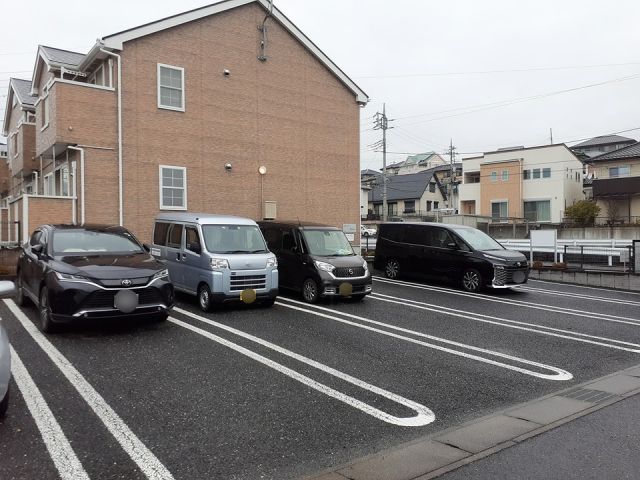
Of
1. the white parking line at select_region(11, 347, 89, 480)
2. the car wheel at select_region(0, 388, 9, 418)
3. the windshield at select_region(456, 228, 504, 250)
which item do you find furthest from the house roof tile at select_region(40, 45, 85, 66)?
the car wheel at select_region(0, 388, 9, 418)

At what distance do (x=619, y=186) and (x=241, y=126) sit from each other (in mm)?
29869

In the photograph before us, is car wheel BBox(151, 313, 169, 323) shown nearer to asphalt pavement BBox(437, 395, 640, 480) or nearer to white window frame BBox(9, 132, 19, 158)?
asphalt pavement BBox(437, 395, 640, 480)

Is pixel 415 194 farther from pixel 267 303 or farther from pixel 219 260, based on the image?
pixel 219 260

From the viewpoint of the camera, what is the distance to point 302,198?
18359 millimetres

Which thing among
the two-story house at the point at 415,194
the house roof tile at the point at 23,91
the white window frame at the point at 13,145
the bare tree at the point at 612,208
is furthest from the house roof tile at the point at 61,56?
the two-story house at the point at 415,194

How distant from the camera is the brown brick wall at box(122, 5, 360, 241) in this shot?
14734 millimetres

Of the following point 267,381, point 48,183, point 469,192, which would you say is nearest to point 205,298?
point 267,381

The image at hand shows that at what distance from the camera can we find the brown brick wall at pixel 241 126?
14734mm

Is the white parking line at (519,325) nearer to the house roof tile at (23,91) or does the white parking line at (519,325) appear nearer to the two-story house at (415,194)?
the house roof tile at (23,91)

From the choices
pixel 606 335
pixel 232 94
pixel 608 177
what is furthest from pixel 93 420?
pixel 608 177

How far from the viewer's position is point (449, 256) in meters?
13.4

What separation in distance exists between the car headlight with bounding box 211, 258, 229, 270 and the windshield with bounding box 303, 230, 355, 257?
7.58 ft

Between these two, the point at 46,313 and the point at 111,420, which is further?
the point at 46,313

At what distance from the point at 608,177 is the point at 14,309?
39.6 meters
